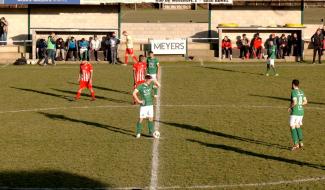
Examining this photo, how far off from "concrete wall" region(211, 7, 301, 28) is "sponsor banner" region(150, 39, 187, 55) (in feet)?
13.8

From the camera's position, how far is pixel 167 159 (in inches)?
655

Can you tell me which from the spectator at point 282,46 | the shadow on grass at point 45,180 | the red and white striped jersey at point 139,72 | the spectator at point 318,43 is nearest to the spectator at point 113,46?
the spectator at point 282,46

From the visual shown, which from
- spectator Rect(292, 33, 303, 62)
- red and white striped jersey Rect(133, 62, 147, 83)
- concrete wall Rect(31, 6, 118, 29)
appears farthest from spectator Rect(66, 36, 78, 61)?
red and white striped jersey Rect(133, 62, 147, 83)

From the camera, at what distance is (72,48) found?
44.0m

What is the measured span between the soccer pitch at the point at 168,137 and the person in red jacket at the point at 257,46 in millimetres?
10338

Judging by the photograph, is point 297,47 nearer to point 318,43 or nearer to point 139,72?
point 318,43

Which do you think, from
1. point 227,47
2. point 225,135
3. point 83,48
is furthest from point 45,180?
point 227,47

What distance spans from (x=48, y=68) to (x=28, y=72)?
7.62 feet

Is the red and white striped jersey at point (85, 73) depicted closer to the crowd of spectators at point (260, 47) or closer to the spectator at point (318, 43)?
the crowd of spectators at point (260, 47)

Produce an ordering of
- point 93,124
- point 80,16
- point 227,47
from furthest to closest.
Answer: point 80,16
point 227,47
point 93,124

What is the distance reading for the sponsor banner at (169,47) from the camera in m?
44.7

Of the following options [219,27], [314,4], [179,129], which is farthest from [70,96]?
[314,4]

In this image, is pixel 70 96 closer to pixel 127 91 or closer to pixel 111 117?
pixel 127 91

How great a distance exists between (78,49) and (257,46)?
11.2 meters
